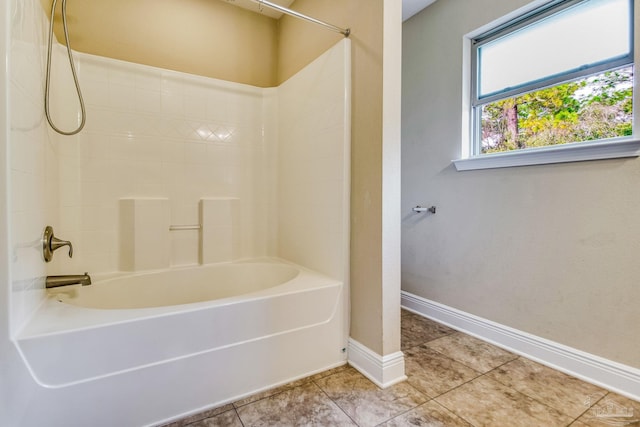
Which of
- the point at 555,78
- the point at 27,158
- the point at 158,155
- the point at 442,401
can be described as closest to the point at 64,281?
the point at 27,158

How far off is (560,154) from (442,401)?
1.43 metres

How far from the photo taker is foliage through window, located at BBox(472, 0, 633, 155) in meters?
1.54

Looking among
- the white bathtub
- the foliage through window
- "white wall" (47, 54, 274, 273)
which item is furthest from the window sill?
"white wall" (47, 54, 274, 273)

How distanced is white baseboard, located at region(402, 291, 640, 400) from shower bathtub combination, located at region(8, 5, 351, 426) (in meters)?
1.01

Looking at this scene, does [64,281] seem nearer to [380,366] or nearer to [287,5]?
[380,366]

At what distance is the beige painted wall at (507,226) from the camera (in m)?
1.49

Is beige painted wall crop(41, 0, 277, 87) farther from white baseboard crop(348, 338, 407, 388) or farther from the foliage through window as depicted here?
white baseboard crop(348, 338, 407, 388)

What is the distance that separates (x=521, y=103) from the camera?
6.37 ft

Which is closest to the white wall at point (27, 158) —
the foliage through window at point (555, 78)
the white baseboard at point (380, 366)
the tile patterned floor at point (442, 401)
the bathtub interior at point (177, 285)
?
the bathtub interior at point (177, 285)

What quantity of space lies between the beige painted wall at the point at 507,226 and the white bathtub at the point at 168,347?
1.06 meters

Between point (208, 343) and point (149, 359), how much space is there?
9.0 inches

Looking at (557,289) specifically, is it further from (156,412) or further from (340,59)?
(156,412)

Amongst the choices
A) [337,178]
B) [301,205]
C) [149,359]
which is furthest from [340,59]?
[149,359]

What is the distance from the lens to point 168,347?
126cm
